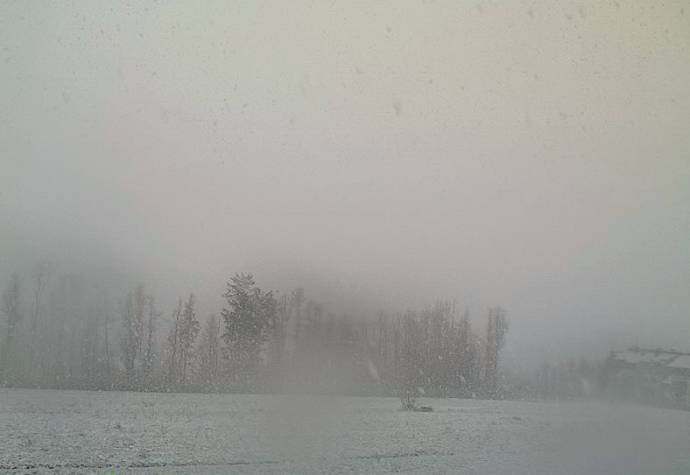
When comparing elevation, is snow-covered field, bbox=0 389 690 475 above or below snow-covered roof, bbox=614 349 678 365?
below

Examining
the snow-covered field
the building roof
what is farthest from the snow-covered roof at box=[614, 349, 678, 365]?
the snow-covered field

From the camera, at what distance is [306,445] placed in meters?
31.5

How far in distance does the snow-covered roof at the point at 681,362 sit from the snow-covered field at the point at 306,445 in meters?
52.8

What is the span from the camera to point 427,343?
10731 centimetres

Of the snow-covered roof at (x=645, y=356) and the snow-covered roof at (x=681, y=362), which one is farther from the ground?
the snow-covered roof at (x=645, y=356)

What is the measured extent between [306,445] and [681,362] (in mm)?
92813

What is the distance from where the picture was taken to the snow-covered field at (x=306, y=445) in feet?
85.1

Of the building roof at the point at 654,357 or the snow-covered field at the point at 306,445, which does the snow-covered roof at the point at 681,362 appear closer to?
the building roof at the point at 654,357

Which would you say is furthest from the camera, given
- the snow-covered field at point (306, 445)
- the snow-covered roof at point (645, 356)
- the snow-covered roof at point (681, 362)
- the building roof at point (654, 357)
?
the snow-covered roof at point (681, 362)

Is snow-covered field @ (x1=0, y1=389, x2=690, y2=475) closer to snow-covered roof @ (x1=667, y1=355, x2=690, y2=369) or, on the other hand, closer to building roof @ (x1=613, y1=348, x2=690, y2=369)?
building roof @ (x1=613, y1=348, x2=690, y2=369)

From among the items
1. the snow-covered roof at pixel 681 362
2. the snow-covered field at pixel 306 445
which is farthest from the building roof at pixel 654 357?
the snow-covered field at pixel 306 445

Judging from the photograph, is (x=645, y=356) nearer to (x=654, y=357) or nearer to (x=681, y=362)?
(x=654, y=357)

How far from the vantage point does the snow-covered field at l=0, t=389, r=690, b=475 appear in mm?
25938

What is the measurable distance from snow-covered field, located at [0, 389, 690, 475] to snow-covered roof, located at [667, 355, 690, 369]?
52760 mm
